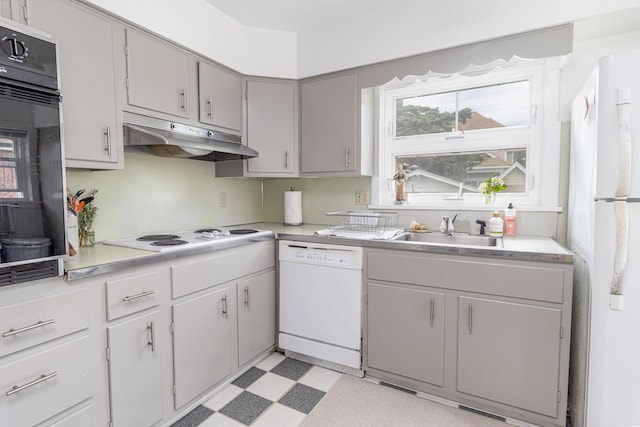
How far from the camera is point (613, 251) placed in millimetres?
1283

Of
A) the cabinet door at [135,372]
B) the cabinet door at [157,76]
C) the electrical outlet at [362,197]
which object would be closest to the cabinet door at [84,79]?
the cabinet door at [157,76]

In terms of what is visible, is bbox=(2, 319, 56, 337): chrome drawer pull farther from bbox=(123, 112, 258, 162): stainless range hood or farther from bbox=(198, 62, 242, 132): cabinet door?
bbox=(198, 62, 242, 132): cabinet door

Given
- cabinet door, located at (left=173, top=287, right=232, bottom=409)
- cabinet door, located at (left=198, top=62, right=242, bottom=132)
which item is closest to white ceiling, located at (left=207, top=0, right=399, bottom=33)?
cabinet door, located at (left=198, top=62, right=242, bottom=132)

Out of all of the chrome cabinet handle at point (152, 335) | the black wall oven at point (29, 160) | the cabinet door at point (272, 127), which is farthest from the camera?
the cabinet door at point (272, 127)

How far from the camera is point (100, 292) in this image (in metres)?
1.33

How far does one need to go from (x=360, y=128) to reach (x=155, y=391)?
6.58 ft

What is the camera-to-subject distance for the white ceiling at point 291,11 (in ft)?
7.10

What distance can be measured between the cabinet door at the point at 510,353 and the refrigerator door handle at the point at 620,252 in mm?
302

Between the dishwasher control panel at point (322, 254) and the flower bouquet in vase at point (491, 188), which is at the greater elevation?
the flower bouquet in vase at point (491, 188)

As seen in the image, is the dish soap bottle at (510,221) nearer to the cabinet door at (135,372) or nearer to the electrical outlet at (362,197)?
the electrical outlet at (362,197)

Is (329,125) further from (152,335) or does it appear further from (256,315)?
(152,335)

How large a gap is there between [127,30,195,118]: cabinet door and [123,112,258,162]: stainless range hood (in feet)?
0.28

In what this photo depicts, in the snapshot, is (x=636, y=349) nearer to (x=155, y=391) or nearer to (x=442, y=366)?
(x=442, y=366)

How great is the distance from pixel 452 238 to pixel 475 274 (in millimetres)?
500
